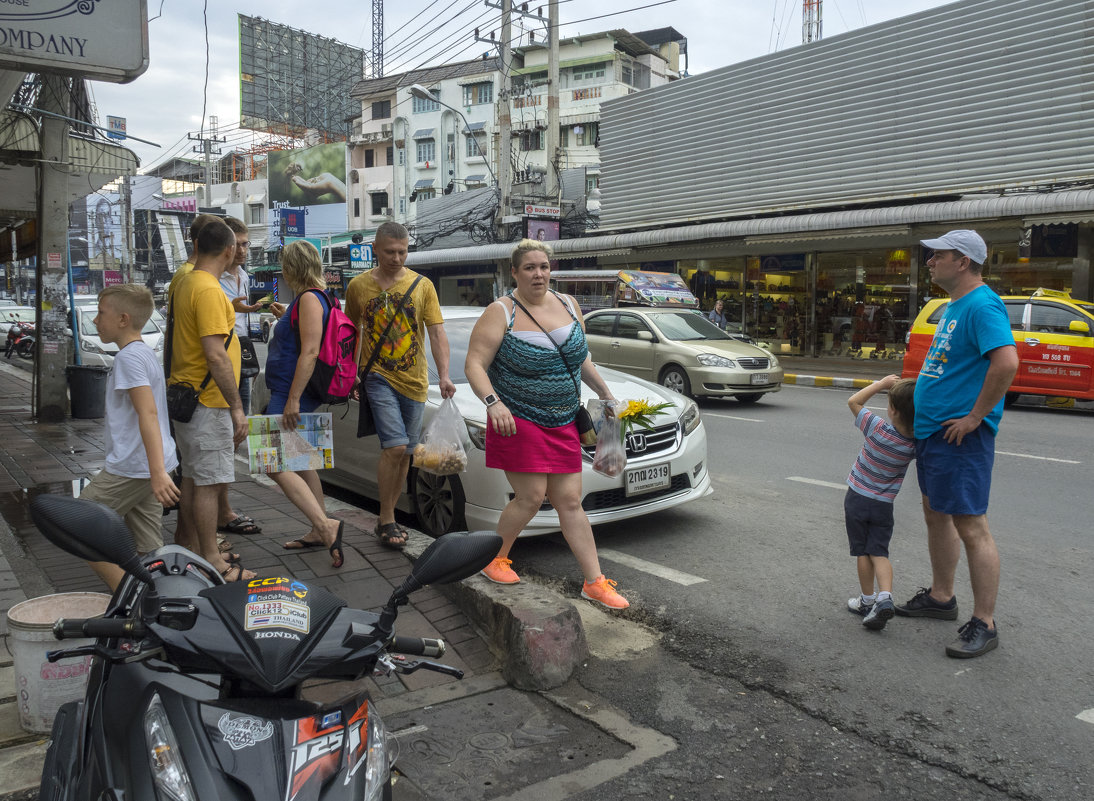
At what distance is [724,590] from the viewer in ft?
15.6

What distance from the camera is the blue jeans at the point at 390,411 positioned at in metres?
4.93

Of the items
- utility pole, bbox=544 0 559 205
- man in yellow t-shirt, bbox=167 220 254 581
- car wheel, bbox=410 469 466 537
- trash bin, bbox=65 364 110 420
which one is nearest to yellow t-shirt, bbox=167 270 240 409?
man in yellow t-shirt, bbox=167 220 254 581

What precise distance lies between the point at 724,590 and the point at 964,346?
5.95ft

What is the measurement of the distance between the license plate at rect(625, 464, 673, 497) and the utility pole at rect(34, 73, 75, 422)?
833 centimetres

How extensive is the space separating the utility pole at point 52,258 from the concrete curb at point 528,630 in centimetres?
867

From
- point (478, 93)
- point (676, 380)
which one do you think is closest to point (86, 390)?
point (676, 380)

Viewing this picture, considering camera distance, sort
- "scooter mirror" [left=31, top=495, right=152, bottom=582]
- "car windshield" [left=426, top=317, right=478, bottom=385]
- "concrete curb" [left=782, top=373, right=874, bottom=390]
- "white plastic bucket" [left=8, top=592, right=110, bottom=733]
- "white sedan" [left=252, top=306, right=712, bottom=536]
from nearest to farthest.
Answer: "scooter mirror" [left=31, top=495, right=152, bottom=582]
"white plastic bucket" [left=8, top=592, right=110, bottom=733]
"white sedan" [left=252, top=306, right=712, bottom=536]
"car windshield" [left=426, top=317, right=478, bottom=385]
"concrete curb" [left=782, top=373, right=874, bottom=390]

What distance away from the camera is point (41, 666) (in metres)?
2.88

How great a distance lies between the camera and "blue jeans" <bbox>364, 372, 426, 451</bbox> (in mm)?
4934

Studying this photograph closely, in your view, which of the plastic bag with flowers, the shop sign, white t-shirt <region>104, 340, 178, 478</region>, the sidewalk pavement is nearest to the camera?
the sidewalk pavement

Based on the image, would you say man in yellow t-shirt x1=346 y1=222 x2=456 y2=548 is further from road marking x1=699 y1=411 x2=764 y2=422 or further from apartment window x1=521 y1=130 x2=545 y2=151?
apartment window x1=521 y1=130 x2=545 y2=151

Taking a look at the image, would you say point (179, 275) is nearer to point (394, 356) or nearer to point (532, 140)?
point (394, 356)

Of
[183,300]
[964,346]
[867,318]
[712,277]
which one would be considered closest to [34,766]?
[183,300]

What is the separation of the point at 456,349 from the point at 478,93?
159ft
